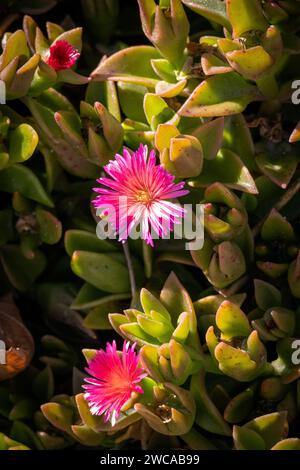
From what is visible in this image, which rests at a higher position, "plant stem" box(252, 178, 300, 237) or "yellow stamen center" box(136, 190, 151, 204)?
"yellow stamen center" box(136, 190, 151, 204)

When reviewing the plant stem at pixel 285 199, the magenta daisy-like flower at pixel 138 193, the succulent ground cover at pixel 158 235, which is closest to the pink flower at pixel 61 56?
the succulent ground cover at pixel 158 235

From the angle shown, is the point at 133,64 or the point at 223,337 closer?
the point at 223,337

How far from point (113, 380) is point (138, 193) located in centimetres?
26

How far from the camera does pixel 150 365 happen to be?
1117mm

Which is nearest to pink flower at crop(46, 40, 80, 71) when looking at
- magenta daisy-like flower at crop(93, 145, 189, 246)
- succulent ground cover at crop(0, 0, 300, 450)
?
succulent ground cover at crop(0, 0, 300, 450)

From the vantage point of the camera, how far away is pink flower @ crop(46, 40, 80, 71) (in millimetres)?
1229

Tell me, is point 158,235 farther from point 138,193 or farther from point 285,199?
point 285,199

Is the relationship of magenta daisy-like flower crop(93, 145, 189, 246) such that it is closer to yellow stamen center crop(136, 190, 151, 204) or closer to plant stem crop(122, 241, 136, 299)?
yellow stamen center crop(136, 190, 151, 204)

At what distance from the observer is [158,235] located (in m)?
1.13

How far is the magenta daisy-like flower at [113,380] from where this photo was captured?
1107 mm

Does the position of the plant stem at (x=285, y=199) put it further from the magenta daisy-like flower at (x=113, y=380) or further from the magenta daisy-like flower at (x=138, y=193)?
the magenta daisy-like flower at (x=113, y=380)
